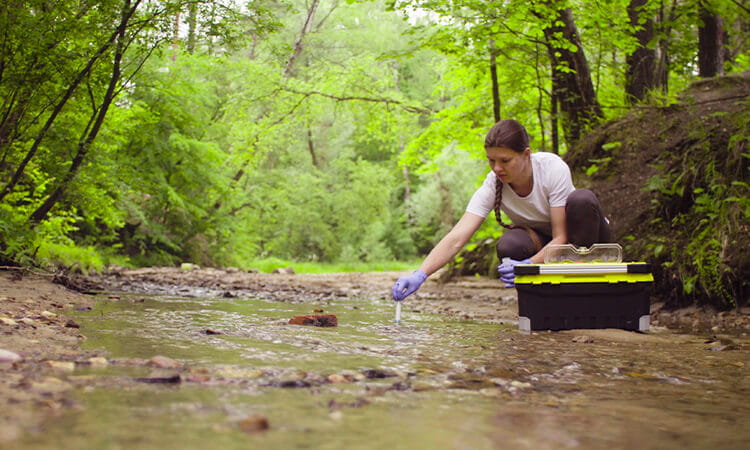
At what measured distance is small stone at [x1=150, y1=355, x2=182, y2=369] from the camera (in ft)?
6.93

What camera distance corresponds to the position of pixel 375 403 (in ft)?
5.81

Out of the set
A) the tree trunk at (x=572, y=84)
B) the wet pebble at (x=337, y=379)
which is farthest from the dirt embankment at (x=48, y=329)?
the tree trunk at (x=572, y=84)

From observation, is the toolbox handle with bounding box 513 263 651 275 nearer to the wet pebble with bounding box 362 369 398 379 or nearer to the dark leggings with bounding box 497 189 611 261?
the dark leggings with bounding box 497 189 611 261

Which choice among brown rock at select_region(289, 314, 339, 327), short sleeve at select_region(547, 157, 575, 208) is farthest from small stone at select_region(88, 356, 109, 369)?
short sleeve at select_region(547, 157, 575, 208)

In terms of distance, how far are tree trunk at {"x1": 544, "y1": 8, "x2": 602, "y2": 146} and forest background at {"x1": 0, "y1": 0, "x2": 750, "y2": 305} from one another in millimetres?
27

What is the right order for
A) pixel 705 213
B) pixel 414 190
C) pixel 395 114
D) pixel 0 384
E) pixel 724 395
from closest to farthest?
pixel 0 384 < pixel 724 395 < pixel 705 213 < pixel 395 114 < pixel 414 190

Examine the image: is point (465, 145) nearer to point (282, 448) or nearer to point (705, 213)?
point (705, 213)

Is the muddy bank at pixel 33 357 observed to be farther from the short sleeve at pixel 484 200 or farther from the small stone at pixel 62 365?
the short sleeve at pixel 484 200

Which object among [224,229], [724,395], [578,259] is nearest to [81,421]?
[724,395]

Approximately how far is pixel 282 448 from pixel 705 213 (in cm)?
516

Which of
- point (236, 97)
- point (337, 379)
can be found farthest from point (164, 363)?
point (236, 97)

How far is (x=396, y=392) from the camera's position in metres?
1.94

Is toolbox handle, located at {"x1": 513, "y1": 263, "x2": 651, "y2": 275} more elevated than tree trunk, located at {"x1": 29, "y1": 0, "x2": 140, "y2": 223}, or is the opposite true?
tree trunk, located at {"x1": 29, "y1": 0, "x2": 140, "y2": 223}

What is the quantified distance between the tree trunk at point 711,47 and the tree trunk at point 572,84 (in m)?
1.94
